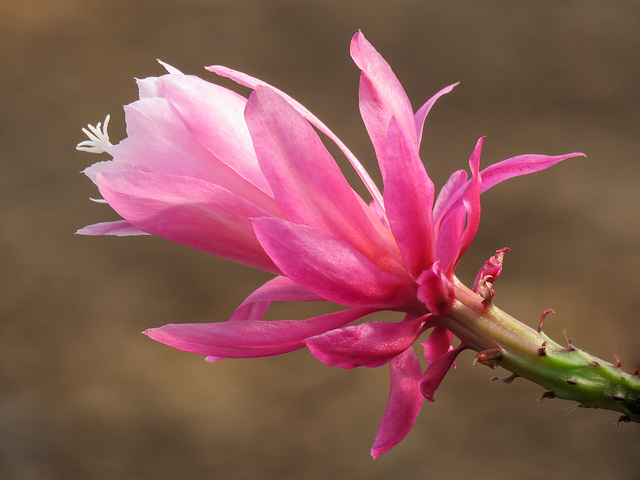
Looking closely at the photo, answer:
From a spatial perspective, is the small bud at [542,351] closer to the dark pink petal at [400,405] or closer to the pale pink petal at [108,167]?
the dark pink petal at [400,405]

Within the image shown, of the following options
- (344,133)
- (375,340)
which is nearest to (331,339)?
(375,340)

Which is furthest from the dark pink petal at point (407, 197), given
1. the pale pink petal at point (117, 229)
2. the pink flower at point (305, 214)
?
the pale pink petal at point (117, 229)

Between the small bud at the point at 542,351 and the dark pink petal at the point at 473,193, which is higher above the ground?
the dark pink petal at the point at 473,193

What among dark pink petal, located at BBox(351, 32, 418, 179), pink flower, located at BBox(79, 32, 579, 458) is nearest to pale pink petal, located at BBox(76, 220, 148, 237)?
pink flower, located at BBox(79, 32, 579, 458)

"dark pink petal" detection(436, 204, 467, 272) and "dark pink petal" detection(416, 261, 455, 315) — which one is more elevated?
"dark pink petal" detection(436, 204, 467, 272)

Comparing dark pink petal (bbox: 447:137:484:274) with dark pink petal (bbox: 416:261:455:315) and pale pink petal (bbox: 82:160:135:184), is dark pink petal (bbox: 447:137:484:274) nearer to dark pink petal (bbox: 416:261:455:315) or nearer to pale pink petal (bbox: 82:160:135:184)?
dark pink petal (bbox: 416:261:455:315)

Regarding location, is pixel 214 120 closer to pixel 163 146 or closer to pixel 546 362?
pixel 163 146
